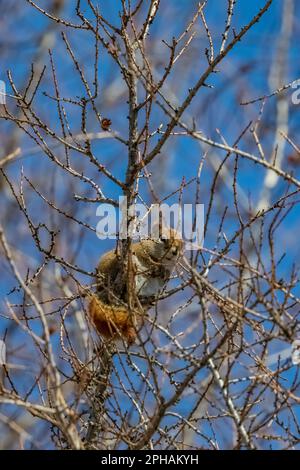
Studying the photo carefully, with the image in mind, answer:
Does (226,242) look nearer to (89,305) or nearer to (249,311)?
(249,311)

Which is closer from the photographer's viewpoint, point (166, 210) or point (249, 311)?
point (249, 311)

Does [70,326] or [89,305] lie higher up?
[70,326]

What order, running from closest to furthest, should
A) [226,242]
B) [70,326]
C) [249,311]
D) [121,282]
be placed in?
1. [249,311]
2. [226,242]
3. [121,282]
4. [70,326]

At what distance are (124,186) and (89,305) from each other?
2.72ft

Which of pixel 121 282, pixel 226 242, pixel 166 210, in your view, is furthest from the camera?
pixel 121 282

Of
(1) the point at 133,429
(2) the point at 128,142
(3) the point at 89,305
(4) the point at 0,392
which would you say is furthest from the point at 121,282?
(4) the point at 0,392

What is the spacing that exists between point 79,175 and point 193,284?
130 cm

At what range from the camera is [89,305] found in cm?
519

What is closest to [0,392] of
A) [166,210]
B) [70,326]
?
[166,210]
